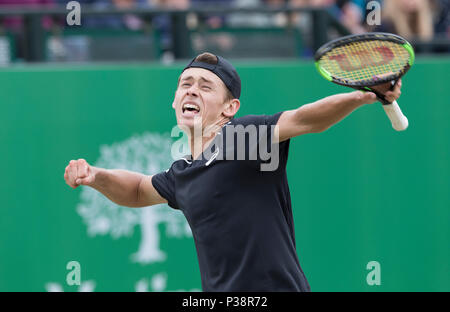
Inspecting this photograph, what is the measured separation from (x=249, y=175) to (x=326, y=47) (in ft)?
2.01

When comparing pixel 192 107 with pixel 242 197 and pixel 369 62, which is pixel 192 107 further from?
pixel 369 62

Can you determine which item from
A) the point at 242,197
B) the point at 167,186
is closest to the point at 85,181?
the point at 167,186

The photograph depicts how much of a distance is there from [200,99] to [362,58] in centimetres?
72

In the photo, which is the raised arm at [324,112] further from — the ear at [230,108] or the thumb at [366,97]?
the ear at [230,108]

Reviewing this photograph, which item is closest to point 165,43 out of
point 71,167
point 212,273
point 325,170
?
point 325,170

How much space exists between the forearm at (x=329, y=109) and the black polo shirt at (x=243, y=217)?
6.4 inches

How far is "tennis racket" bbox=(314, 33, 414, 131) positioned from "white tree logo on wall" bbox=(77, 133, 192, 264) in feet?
7.24

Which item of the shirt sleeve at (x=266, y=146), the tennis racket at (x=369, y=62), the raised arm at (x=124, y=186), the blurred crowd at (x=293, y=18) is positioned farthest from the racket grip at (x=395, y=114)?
the blurred crowd at (x=293, y=18)

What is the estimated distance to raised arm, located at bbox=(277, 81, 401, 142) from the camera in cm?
292

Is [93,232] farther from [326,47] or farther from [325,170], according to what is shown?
[326,47]

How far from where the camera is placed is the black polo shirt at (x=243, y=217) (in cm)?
316

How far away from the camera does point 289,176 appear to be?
17.4ft

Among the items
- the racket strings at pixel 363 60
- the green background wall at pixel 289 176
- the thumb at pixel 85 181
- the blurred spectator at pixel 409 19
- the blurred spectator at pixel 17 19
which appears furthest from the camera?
the blurred spectator at pixel 409 19

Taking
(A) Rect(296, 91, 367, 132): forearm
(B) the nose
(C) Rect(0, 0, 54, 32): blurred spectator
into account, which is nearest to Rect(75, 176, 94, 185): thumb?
(B) the nose
